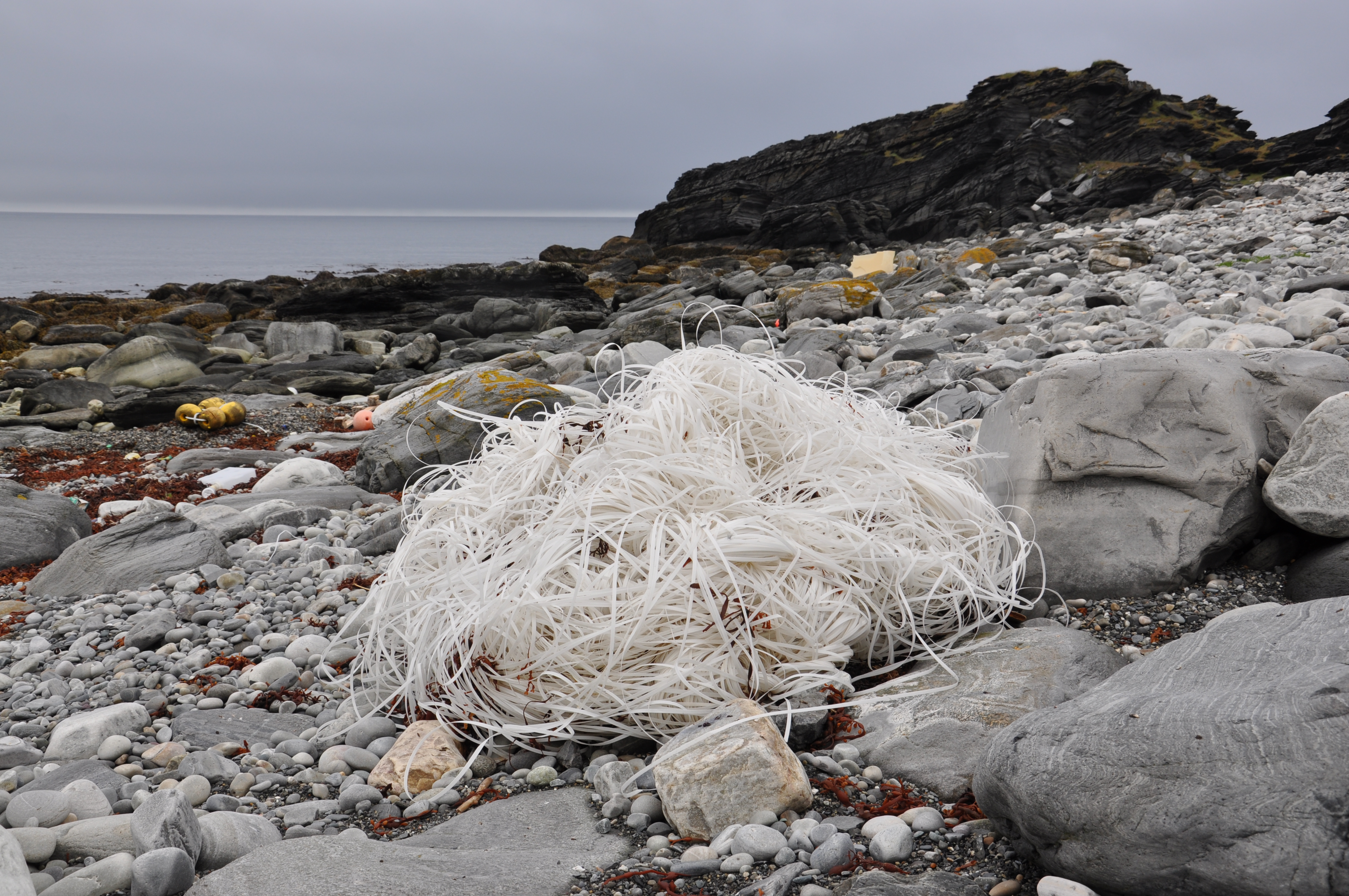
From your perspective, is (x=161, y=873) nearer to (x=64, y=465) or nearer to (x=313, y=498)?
(x=313, y=498)

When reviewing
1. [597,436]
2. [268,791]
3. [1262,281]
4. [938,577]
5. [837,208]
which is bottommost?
[268,791]

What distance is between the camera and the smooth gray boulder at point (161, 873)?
1.95m

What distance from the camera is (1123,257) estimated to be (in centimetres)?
1361

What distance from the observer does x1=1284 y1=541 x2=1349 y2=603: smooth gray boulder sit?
3.03m

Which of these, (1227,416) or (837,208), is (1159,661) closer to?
(1227,416)

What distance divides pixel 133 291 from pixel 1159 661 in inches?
1841

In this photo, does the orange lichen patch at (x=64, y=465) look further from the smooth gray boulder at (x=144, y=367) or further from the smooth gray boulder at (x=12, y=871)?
the smooth gray boulder at (x=12, y=871)

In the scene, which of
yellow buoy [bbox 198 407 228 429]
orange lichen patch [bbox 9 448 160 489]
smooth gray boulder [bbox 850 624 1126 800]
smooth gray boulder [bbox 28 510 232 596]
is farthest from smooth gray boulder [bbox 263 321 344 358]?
smooth gray boulder [bbox 850 624 1126 800]

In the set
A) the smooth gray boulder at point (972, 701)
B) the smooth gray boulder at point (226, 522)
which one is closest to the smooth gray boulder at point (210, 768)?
the smooth gray boulder at point (972, 701)

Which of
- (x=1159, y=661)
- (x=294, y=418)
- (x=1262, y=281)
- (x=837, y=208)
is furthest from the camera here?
(x=837, y=208)

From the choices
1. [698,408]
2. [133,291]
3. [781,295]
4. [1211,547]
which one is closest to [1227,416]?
[1211,547]

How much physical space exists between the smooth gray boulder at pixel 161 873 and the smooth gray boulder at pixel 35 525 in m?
4.22

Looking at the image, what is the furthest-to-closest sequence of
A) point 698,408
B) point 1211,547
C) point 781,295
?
point 781,295, point 698,408, point 1211,547

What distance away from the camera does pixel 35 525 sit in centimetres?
575
